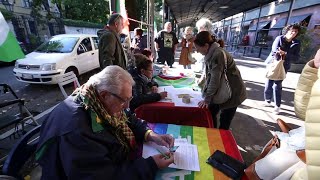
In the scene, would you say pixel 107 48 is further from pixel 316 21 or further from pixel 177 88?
pixel 316 21

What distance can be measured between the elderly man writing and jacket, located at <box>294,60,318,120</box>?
98 centimetres

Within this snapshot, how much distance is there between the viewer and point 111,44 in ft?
10.3

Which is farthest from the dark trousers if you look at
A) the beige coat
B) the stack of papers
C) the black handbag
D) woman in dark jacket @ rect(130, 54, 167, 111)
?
the beige coat

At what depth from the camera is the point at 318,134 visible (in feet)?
2.60

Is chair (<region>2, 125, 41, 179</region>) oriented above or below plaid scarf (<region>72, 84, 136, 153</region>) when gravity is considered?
below

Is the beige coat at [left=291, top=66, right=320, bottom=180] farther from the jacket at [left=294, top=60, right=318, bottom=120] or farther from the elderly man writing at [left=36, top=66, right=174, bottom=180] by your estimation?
the elderly man writing at [left=36, top=66, right=174, bottom=180]

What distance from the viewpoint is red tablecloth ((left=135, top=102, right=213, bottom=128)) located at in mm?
2328

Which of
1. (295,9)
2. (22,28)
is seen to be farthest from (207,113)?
(22,28)

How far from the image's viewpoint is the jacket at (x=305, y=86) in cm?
132

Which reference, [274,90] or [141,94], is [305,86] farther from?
[274,90]

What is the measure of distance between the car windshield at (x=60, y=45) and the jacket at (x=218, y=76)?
5.34 metres

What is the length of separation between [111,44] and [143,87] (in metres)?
0.98

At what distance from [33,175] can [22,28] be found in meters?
19.4

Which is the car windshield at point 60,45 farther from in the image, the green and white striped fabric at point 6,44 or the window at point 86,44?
the green and white striped fabric at point 6,44
